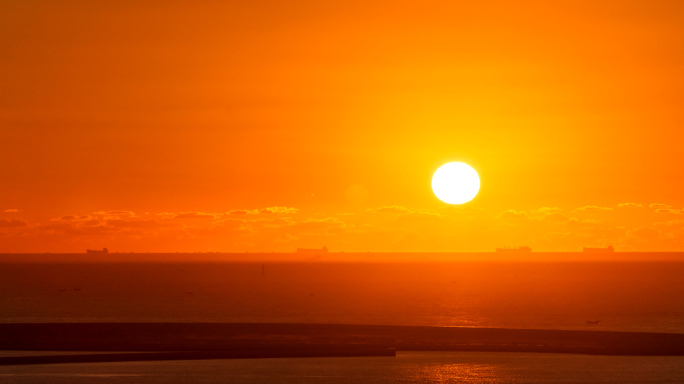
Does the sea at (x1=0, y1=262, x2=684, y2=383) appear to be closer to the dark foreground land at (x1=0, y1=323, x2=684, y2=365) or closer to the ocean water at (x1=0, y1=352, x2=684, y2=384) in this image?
the ocean water at (x1=0, y1=352, x2=684, y2=384)

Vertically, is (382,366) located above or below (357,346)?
below

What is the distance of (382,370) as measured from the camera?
42500mm

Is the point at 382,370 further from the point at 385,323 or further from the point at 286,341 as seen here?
the point at 385,323

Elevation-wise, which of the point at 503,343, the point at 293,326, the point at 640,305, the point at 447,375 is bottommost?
the point at 447,375

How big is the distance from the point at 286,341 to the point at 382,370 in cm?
2009

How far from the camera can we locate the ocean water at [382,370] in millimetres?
38719

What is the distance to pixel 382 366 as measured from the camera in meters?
44.3

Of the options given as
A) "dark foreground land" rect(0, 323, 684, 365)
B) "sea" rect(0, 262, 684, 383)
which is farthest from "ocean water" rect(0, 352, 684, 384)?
"dark foreground land" rect(0, 323, 684, 365)

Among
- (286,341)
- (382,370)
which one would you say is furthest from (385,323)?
(382,370)

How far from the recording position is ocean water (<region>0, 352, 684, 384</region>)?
38.7m

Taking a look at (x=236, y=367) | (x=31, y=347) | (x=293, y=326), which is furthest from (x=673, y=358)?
(x=31, y=347)

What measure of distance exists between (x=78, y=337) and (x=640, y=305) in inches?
4061

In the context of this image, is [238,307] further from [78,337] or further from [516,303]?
[78,337]

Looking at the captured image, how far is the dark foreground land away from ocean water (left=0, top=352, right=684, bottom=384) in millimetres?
2949
